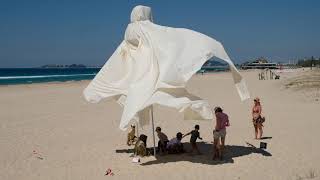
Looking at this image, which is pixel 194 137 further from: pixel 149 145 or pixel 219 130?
pixel 149 145

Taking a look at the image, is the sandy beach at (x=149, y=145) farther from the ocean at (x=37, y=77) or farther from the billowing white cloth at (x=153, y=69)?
the ocean at (x=37, y=77)

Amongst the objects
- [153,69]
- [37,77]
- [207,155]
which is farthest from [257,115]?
[37,77]

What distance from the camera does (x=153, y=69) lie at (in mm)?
11133

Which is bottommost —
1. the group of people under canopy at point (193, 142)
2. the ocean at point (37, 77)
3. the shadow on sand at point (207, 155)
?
the shadow on sand at point (207, 155)

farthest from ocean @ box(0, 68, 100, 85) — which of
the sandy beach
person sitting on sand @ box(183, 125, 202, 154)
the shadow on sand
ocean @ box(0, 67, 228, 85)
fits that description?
person sitting on sand @ box(183, 125, 202, 154)

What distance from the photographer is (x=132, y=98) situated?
35.9 ft

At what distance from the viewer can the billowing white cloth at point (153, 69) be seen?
1062cm

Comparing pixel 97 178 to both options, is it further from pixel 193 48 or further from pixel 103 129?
pixel 103 129

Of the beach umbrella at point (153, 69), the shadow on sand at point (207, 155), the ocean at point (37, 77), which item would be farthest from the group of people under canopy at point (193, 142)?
the ocean at point (37, 77)

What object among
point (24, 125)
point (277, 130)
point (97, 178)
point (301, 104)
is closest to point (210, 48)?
point (97, 178)

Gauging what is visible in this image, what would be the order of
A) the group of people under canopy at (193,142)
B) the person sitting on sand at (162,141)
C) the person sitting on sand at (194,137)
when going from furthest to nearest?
the person sitting on sand at (162,141) < the person sitting on sand at (194,137) < the group of people under canopy at (193,142)

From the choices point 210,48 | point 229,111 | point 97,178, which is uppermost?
point 210,48

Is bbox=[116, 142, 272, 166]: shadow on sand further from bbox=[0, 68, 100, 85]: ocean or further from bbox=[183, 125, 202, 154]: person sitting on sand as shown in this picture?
bbox=[0, 68, 100, 85]: ocean

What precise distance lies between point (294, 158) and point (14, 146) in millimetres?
7962
